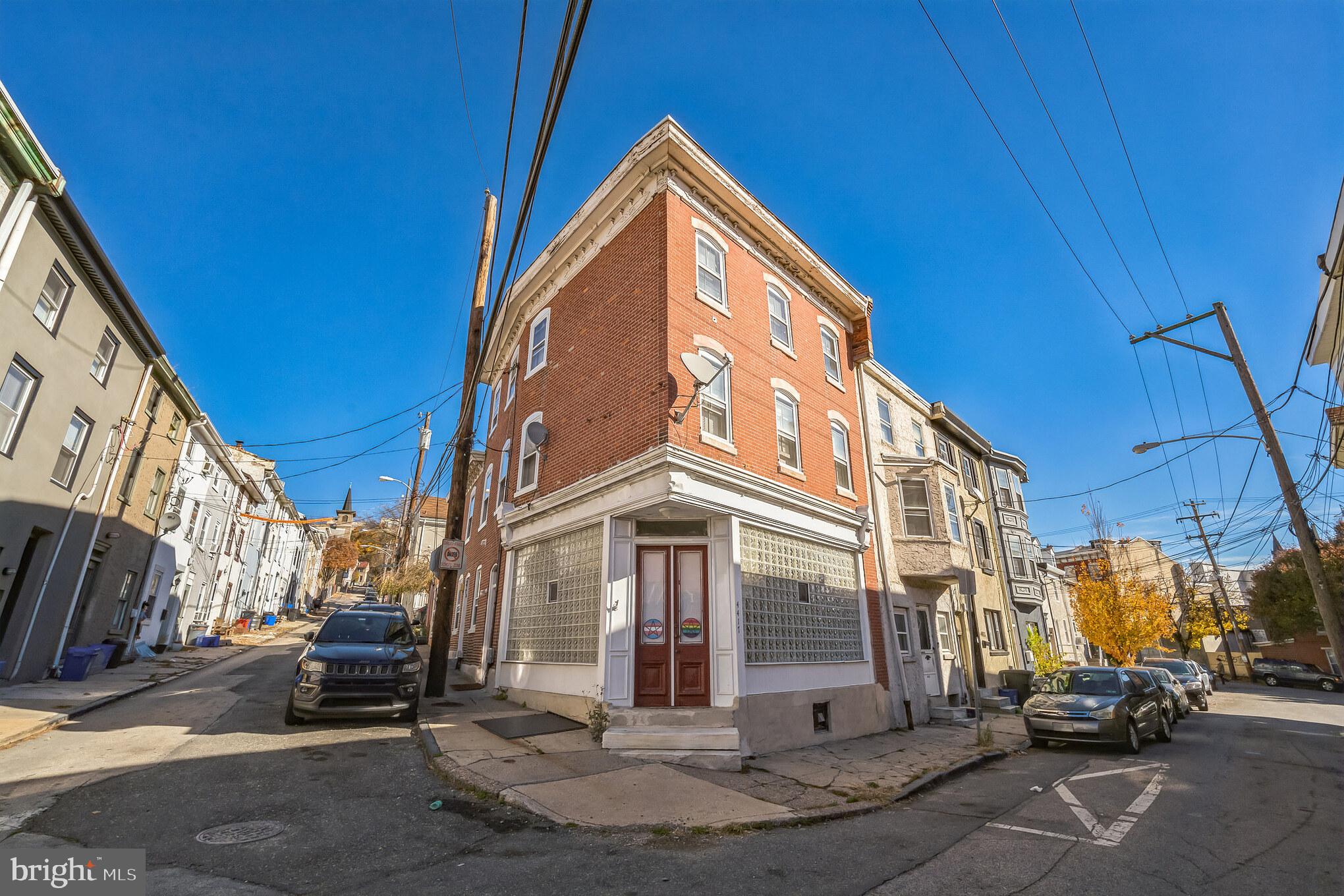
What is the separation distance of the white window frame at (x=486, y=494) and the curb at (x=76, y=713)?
28.2ft

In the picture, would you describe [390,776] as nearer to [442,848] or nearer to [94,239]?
[442,848]

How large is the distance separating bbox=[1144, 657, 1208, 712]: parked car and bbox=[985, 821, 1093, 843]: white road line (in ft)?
74.0

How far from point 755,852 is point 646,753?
12.3 feet

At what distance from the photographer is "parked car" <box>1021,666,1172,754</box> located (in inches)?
441

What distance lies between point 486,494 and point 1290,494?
762 inches

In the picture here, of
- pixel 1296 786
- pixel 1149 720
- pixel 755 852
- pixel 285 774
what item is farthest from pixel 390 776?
pixel 1149 720

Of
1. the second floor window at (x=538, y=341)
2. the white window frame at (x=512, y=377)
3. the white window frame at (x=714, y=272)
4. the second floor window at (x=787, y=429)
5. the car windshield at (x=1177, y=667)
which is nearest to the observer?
the white window frame at (x=714, y=272)

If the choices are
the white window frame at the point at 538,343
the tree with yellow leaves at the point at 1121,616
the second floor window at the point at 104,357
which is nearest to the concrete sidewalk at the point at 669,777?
the white window frame at the point at 538,343

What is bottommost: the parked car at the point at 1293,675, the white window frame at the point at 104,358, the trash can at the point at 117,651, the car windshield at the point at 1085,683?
the parked car at the point at 1293,675

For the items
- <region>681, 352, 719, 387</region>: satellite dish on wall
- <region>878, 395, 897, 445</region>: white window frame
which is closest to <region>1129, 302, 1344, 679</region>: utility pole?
<region>878, 395, 897, 445</region>: white window frame

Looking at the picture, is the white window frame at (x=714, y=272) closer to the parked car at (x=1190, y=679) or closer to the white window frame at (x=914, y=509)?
the white window frame at (x=914, y=509)

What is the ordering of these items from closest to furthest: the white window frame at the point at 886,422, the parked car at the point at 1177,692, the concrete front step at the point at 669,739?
1. the concrete front step at the point at 669,739
2. the parked car at the point at 1177,692
3. the white window frame at the point at 886,422

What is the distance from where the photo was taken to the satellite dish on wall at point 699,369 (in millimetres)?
10078

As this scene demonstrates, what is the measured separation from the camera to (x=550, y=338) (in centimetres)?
1500
